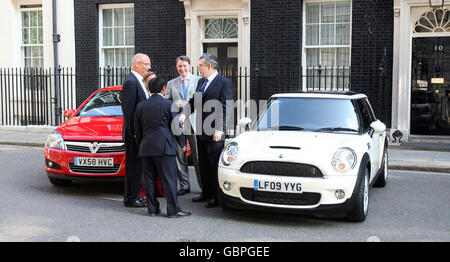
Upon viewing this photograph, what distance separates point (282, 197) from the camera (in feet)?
19.9

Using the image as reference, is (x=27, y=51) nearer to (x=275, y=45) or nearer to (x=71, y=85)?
(x=71, y=85)

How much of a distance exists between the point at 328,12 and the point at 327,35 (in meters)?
0.58

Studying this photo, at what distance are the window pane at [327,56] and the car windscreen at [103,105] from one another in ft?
21.5

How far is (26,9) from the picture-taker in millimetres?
17625

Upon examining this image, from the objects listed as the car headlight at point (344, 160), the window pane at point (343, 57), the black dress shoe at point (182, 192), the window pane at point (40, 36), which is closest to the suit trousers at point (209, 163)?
the black dress shoe at point (182, 192)

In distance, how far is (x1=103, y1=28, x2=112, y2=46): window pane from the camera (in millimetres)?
16609

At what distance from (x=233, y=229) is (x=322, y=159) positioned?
1243mm

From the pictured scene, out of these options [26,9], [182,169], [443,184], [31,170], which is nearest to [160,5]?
[26,9]

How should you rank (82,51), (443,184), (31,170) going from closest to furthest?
1. (443,184)
2. (31,170)
3. (82,51)

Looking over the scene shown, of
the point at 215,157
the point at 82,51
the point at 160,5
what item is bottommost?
the point at 215,157

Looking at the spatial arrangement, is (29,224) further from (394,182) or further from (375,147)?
(394,182)

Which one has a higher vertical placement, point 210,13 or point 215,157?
point 210,13

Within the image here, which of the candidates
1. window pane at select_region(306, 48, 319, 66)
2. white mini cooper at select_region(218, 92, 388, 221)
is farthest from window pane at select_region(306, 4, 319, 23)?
white mini cooper at select_region(218, 92, 388, 221)

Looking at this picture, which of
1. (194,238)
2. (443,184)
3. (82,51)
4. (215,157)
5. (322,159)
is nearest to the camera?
(194,238)
